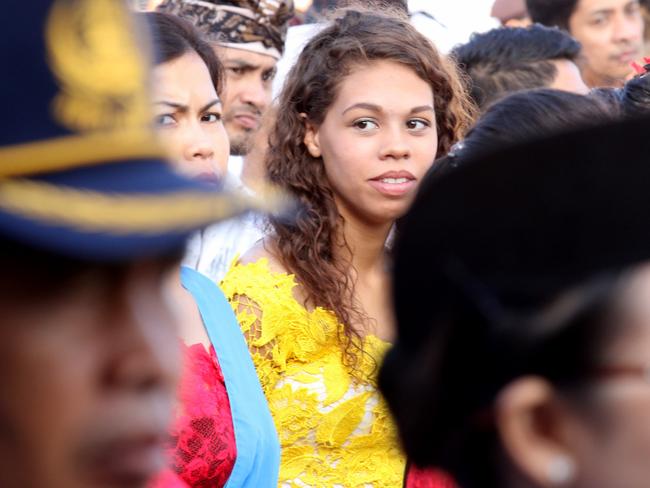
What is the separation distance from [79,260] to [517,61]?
15.1 ft

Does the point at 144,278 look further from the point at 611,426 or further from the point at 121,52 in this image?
the point at 611,426

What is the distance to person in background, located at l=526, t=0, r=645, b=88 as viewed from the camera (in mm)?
7039

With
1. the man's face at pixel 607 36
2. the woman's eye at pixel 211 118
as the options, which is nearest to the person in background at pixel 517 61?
the man's face at pixel 607 36

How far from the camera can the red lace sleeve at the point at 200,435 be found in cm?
297

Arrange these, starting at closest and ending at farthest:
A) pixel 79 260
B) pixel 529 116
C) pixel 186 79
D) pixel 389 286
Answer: pixel 79 260, pixel 389 286, pixel 529 116, pixel 186 79

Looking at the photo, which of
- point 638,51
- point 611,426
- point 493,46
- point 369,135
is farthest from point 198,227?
point 638,51

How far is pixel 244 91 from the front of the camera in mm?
5902

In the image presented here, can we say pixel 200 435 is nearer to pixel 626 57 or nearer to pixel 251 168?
pixel 251 168

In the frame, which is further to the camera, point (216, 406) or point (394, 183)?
point (394, 183)

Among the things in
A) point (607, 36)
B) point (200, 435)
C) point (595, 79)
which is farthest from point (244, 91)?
point (200, 435)

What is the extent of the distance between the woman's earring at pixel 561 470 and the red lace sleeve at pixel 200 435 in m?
1.77

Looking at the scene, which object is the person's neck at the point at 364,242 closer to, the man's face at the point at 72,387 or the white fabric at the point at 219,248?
the white fabric at the point at 219,248

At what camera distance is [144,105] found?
127 cm

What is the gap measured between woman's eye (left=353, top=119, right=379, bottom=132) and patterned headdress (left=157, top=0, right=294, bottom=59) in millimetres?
1529
